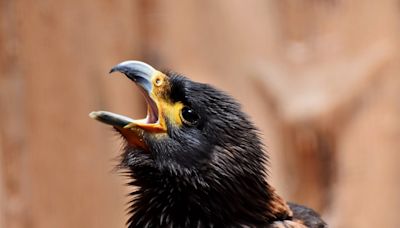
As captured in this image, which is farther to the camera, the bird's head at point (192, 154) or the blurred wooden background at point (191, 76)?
the blurred wooden background at point (191, 76)

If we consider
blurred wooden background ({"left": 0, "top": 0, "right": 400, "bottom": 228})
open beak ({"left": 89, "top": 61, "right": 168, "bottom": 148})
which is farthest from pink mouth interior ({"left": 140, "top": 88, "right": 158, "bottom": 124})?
blurred wooden background ({"left": 0, "top": 0, "right": 400, "bottom": 228})

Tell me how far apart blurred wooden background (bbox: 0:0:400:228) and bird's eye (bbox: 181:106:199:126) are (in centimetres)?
69

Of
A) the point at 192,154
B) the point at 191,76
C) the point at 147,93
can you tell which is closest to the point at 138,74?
the point at 147,93

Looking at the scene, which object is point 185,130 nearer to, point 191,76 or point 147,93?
point 147,93

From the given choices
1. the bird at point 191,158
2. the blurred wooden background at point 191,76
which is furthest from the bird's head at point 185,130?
the blurred wooden background at point 191,76

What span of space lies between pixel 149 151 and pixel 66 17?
84cm

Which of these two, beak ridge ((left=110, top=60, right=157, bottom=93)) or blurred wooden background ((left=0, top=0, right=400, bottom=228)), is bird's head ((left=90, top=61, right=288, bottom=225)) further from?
blurred wooden background ((left=0, top=0, right=400, bottom=228))

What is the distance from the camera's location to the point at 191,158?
76.6 inches

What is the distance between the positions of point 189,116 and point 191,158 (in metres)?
0.08

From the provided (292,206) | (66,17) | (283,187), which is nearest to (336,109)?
(283,187)

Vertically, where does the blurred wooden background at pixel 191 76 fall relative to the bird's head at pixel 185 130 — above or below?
above

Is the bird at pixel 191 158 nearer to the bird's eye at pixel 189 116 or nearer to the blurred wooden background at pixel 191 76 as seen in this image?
the bird's eye at pixel 189 116

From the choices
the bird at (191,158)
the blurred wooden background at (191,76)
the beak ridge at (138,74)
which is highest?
the blurred wooden background at (191,76)

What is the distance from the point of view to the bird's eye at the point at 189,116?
77.2 inches
